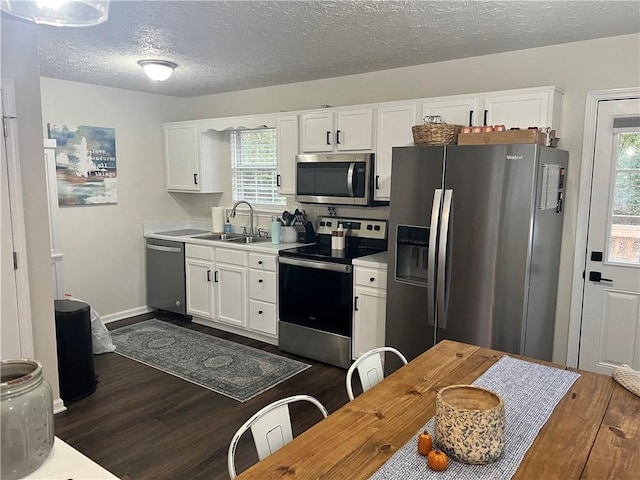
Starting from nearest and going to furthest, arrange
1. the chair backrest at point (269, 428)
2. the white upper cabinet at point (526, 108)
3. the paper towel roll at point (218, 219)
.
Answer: the chair backrest at point (269, 428) < the white upper cabinet at point (526, 108) < the paper towel roll at point (218, 219)

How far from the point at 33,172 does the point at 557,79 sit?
3483 mm

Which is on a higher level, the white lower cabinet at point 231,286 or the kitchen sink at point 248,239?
the kitchen sink at point 248,239

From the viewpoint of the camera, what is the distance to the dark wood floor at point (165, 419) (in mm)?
2596

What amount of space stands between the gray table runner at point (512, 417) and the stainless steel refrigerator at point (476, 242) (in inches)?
40.7

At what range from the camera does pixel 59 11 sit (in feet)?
4.00

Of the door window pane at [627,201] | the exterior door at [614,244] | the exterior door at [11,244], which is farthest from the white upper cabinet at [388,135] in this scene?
the exterior door at [11,244]

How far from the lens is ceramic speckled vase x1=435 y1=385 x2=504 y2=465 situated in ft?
3.76

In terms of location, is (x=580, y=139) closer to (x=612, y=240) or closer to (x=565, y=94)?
(x=565, y=94)

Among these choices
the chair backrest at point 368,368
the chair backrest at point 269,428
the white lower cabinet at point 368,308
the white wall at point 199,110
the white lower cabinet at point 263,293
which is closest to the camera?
the chair backrest at point 269,428

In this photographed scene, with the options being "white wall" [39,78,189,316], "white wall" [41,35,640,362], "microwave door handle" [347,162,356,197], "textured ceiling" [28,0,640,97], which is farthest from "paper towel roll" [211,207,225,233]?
"microwave door handle" [347,162,356,197]

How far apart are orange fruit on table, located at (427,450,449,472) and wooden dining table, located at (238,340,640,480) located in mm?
112

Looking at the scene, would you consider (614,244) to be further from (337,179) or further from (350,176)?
(337,179)

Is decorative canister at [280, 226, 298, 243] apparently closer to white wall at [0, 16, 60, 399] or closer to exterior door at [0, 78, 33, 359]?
white wall at [0, 16, 60, 399]

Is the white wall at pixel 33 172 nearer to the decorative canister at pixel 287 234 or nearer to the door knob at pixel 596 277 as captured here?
the decorative canister at pixel 287 234
